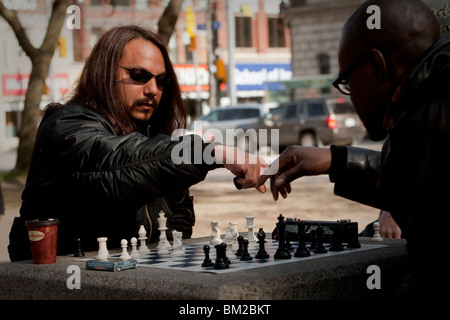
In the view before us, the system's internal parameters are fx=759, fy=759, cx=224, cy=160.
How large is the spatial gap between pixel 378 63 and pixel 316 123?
2555 centimetres

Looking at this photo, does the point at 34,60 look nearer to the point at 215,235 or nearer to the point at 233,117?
the point at 233,117

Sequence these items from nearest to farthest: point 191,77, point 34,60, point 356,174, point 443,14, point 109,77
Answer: point 356,174 < point 109,77 < point 443,14 < point 34,60 < point 191,77

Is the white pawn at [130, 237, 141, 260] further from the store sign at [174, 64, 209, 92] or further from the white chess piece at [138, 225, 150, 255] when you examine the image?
the store sign at [174, 64, 209, 92]

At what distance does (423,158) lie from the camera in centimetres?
192

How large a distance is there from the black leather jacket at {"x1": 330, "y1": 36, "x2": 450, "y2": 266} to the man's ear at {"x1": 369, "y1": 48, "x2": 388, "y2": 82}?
5.2 inches

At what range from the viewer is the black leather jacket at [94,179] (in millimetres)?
2826

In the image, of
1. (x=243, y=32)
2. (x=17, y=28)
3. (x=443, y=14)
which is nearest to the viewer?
(x=443, y=14)

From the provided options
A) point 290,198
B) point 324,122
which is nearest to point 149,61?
point 290,198

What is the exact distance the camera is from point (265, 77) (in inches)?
2251

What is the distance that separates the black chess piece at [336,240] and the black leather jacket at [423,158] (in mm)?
862

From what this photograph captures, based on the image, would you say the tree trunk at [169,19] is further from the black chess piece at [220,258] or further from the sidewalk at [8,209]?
the black chess piece at [220,258]

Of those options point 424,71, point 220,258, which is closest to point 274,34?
point 220,258
